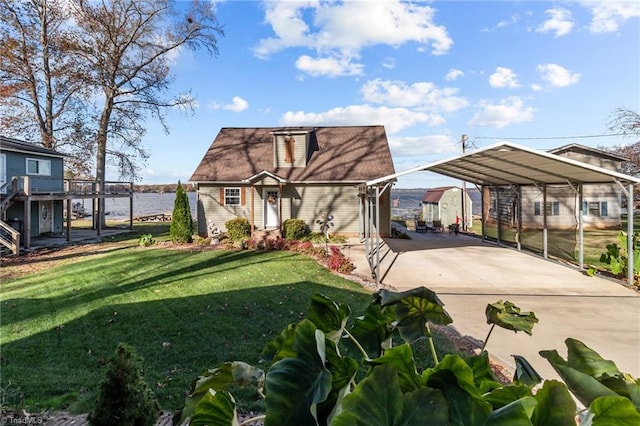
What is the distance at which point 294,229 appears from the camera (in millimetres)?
16422

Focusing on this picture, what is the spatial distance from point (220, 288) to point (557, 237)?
14.9 meters

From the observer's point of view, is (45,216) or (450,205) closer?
(45,216)

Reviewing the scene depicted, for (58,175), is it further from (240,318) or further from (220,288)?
(240,318)

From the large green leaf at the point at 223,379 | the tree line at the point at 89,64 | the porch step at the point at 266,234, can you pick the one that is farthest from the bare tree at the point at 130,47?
the large green leaf at the point at 223,379

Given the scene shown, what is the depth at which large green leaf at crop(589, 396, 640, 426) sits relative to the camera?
567 mm

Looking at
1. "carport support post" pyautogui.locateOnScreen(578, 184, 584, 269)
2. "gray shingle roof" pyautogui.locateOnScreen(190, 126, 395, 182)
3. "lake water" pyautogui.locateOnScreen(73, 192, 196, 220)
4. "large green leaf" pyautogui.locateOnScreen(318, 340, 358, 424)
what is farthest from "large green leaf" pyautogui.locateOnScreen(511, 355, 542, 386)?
"lake water" pyautogui.locateOnScreen(73, 192, 196, 220)

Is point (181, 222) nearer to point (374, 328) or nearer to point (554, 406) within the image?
point (374, 328)

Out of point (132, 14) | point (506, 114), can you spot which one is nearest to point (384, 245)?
point (506, 114)

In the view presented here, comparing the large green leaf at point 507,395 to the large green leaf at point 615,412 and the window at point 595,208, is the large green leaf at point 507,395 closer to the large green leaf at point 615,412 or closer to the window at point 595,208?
the large green leaf at point 615,412

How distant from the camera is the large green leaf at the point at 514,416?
522 mm

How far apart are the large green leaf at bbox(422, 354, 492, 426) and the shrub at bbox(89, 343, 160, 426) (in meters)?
2.56

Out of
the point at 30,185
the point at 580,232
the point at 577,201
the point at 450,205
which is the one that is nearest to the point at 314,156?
the point at 450,205

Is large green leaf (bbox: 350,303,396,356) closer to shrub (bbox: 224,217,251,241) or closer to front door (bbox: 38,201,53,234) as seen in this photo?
shrub (bbox: 224,217,251,241)

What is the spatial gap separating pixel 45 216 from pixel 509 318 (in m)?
23.6
